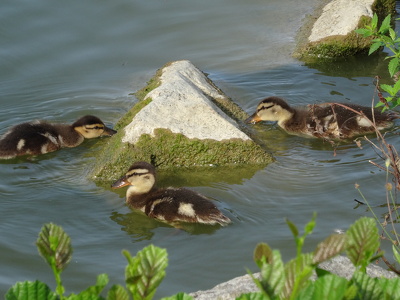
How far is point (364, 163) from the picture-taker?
213 inches

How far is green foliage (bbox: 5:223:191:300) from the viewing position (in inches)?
55.9

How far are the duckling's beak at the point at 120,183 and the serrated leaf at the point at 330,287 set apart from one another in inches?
145

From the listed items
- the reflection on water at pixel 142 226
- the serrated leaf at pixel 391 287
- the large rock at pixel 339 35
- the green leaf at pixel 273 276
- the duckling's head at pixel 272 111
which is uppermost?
the green leaf at pixel 273 276

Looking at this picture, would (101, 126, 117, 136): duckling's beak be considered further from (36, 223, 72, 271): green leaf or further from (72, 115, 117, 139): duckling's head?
(36, 223, 72, 271): green leaf

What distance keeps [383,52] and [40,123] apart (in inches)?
160

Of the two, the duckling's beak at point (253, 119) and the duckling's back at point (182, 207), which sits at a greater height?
the duckling's back at point (182, 207)

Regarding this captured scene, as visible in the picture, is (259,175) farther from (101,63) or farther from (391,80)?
(101,63)

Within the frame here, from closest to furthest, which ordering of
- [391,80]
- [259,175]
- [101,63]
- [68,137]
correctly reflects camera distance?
[259,175], [68,137], [391,80], [101,63]

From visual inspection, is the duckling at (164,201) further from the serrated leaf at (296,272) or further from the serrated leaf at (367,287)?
the serrated leaf at (296,272)

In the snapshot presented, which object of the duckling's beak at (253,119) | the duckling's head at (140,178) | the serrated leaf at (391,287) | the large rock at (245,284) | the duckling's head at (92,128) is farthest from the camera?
the duckling's beak at (253,119)

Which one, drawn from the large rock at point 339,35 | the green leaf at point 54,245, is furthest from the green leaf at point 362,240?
the large rock at point 339,35

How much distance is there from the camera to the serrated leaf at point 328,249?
1389 millimetres

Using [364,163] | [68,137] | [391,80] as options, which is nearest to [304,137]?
[364,163]

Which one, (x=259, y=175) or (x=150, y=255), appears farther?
(x=259, y=175)
